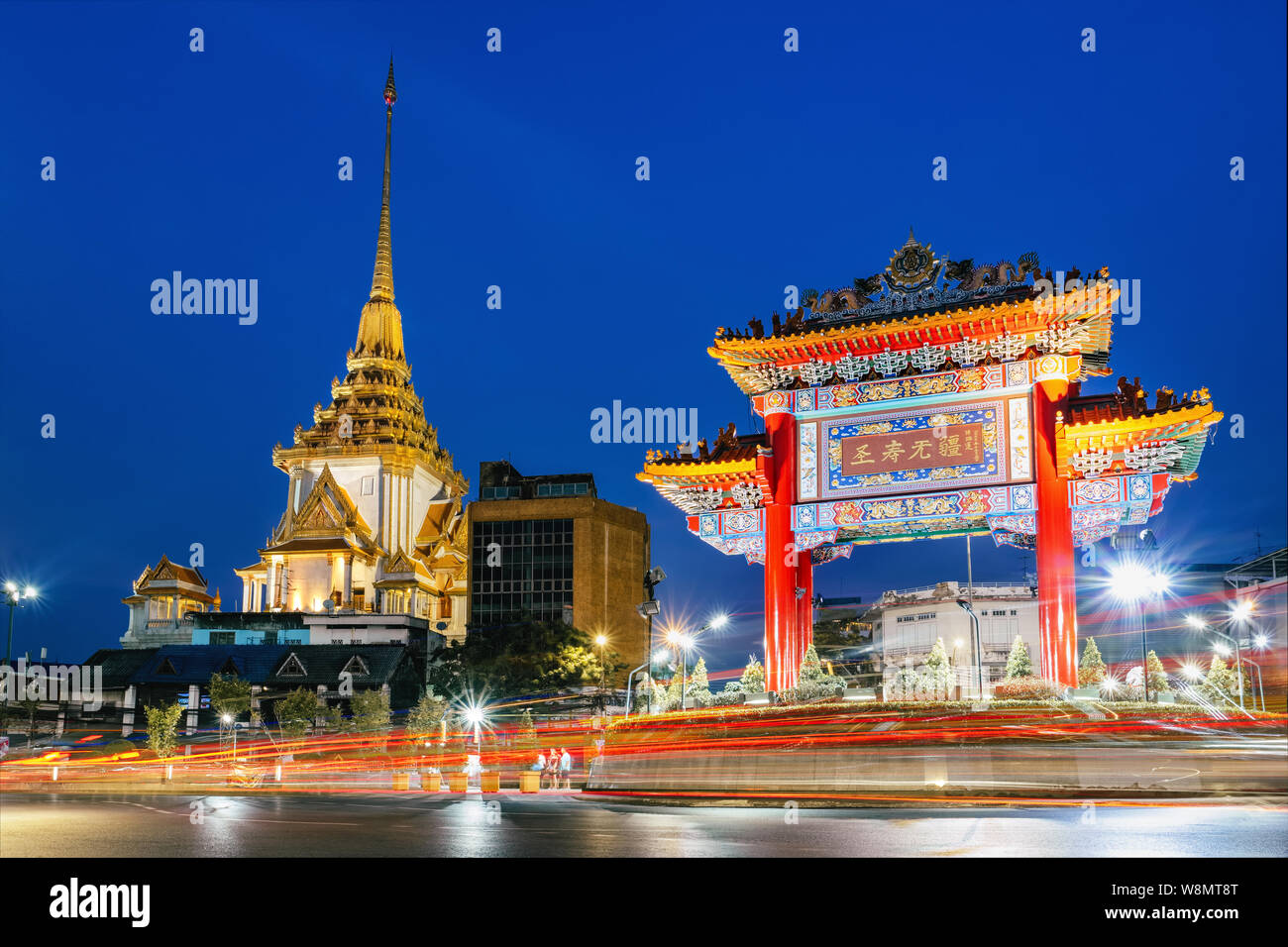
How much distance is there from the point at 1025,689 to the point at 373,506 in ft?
233

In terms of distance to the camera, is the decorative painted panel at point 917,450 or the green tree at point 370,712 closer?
the decorative painted panel at point 917,450

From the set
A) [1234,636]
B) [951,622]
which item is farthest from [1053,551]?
[951,622]

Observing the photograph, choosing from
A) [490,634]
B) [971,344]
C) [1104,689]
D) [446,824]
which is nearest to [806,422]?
[971,344]

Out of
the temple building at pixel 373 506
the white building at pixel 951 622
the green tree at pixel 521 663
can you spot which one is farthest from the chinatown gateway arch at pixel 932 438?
the temple building at pixel 373 506

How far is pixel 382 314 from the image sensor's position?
3932 inches

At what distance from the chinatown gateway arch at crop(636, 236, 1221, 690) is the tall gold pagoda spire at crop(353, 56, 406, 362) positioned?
66940mm

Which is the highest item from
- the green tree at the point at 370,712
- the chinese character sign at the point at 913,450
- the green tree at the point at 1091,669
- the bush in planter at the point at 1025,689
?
the chinese character sign at the point at 913,450

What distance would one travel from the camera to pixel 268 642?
77.4m

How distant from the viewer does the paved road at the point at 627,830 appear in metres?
16.0

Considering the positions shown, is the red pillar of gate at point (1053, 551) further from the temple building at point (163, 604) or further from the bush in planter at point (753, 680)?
the temple building at point (163, 604)

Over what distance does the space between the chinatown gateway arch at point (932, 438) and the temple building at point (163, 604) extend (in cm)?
5629

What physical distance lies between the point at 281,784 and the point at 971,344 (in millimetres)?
24895

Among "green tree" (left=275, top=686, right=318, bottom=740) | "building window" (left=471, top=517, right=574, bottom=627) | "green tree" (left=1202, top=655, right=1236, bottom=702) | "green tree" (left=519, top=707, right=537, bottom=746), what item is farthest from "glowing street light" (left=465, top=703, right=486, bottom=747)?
"green tree" (left=1202, top=655, right=1236, bottom=702)
